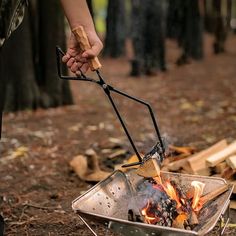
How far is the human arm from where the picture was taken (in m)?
2.92

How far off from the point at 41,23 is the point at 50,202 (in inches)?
176

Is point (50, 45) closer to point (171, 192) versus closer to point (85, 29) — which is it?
point (85, 29)

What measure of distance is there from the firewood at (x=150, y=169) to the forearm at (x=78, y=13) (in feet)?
2.70

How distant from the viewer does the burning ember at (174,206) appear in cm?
297

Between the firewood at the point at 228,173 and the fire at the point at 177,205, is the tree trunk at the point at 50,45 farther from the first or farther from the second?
the fire at the point at 177,205

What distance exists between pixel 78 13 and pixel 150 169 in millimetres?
973

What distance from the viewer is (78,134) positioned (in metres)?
6.69

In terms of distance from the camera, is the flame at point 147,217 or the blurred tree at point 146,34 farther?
the blurred tree at point 146,34

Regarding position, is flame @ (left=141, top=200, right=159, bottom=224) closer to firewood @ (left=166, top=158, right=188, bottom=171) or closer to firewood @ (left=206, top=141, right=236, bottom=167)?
firewood @ (left=206, top=141, right=236, bottom=167)

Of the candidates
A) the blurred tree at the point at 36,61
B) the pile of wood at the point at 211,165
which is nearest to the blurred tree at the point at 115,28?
the blurred tree at the point at 36,61

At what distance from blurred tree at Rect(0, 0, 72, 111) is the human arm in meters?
4.83

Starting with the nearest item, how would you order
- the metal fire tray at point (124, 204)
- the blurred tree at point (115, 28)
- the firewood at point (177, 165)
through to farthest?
the metal fire tray at point (124, 204) → the firewood at point (177, 165) → the blurred tree at point (115, 28)

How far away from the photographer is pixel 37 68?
27.3ft

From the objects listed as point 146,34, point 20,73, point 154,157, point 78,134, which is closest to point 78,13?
point 154,157
